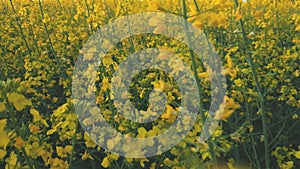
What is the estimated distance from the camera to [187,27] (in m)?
1.51

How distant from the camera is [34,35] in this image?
16.4 ft

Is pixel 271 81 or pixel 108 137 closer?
pixel 108 137

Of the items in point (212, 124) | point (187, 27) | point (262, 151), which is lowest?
point (262, 151)

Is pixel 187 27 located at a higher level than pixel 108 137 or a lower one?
higher

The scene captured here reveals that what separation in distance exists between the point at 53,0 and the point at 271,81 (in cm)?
571

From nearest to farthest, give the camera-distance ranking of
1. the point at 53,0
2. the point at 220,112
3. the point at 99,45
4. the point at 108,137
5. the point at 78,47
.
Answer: the point at 220,112
the point at 108,137
the point at 99,45
the point at 78,47
the point at 53,0

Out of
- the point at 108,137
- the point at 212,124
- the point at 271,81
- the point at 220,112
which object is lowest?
the point at 271,81

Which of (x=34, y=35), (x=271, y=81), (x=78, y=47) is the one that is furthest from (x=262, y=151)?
A: (x=34, y=35)

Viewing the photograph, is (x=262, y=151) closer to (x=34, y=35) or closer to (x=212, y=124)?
(x=212, y=124)

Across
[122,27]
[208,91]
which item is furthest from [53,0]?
[208,91]

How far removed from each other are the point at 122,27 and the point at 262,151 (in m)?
1.67

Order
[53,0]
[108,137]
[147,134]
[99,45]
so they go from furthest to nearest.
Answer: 1. [53,0]
2. [99,45]
3. [108,137]
4. [147,134]

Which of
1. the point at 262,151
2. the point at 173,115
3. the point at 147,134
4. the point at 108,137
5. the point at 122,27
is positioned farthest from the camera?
the point at 122,27

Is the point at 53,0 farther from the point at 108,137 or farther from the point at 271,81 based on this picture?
the point at 108,137
